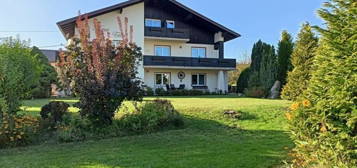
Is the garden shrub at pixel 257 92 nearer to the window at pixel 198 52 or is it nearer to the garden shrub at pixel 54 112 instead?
the window at pixel 198 52

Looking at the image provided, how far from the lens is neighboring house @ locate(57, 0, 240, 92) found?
85.7ft

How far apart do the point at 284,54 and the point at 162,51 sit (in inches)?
416

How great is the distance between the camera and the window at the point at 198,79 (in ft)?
94.5

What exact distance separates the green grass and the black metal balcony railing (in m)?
17.4

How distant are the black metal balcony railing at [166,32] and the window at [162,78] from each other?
335 centimetres

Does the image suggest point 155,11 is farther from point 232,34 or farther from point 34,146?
point 34,146

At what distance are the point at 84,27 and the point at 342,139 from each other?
23.3 feet

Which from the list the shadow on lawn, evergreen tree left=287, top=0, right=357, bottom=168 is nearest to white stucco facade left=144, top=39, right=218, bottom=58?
the shadow on lawn

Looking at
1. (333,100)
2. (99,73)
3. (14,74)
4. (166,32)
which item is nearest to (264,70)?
(166,32)

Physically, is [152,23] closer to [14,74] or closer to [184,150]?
[14,74]

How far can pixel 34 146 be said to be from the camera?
8047 millimetres

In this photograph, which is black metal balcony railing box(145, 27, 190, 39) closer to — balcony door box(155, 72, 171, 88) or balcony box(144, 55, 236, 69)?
balcony box(144, 55, 236, 69)

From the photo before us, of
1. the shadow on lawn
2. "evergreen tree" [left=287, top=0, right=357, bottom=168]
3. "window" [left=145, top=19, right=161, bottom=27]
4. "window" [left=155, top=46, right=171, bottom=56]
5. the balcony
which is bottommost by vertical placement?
the shadow on lawn

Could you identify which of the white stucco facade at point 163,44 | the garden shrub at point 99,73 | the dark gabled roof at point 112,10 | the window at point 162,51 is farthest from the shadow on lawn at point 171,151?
the window at point 162,51
